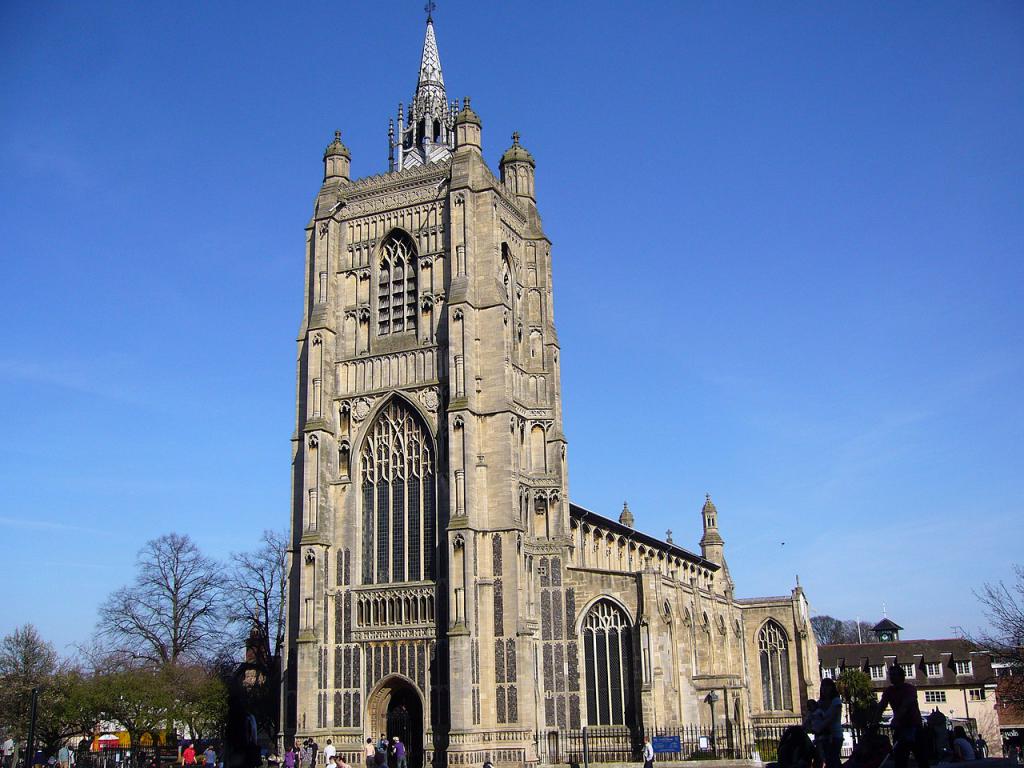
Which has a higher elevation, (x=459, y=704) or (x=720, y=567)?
(x=720, y=567)

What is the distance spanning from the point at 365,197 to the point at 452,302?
8581 millimetres

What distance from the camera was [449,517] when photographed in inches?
1809

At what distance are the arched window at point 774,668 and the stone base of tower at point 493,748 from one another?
27494mm

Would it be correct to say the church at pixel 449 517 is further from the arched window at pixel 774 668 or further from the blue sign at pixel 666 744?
the arched window at pixel 774 668

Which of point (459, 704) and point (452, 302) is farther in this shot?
point (452, 302)

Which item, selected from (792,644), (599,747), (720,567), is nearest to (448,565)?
(599,747)

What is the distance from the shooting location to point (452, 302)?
48562mm

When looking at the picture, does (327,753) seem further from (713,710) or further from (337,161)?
(337,161)

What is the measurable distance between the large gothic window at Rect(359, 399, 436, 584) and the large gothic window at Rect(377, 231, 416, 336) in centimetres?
386

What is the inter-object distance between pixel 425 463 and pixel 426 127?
789 inches

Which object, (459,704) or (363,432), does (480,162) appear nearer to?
(363,432)

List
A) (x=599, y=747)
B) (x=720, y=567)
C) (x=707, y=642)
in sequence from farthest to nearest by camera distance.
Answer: (x=720, y=567) → (x=707, y=642) → (x=599, y=747)

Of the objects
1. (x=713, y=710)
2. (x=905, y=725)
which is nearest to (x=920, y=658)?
(x=713, y=710)

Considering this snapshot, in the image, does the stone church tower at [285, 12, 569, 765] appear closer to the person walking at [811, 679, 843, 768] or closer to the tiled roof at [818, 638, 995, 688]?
the person walking at [811, 679, 843, 768]
